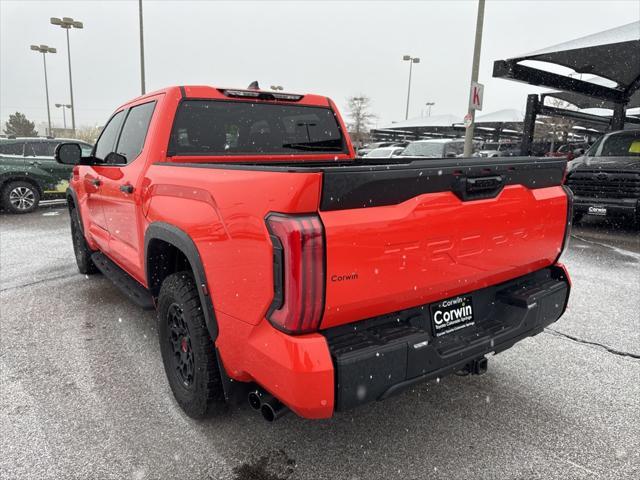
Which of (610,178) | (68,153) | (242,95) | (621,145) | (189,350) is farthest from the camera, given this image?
(621,145)

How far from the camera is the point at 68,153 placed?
14.2ft

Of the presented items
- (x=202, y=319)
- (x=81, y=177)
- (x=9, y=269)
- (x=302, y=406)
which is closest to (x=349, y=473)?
(x=302, y=406)

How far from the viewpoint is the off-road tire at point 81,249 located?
17.8ft

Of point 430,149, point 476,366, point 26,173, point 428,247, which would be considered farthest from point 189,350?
point 430,149

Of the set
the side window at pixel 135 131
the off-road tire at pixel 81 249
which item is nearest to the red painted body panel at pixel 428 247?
the side window at pixel 135 131

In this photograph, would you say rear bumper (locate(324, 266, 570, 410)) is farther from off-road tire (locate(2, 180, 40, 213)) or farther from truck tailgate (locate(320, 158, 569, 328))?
off-road tire (locate(2, 180, 40, 213))

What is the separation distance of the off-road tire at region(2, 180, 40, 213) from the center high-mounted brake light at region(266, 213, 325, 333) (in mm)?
11059

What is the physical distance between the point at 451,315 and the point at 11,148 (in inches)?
456

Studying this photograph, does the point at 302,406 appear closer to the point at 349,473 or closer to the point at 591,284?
the point at 349,473

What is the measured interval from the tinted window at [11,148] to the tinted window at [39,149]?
0.13m

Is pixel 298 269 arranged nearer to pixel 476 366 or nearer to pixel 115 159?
pixel 476 366

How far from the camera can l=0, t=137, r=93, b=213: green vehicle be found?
10.5 metres

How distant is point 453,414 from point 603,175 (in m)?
7.94

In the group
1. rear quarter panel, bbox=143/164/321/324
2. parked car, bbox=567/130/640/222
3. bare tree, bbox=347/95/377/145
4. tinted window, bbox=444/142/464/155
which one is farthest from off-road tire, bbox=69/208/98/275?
bare tree, bbox=347/95/377/145
